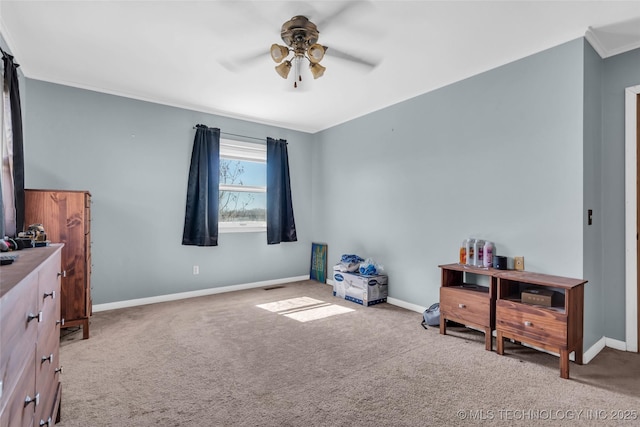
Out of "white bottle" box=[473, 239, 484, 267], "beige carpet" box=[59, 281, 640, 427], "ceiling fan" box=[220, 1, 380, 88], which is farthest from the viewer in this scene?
"white bottle" box=[473, 239, 484, 267]

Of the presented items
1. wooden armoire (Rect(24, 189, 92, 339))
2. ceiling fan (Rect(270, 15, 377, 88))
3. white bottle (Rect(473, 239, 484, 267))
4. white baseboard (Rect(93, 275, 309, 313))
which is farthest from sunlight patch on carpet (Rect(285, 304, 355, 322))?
ceiling fan (Rect(270, 15, 377, 88))

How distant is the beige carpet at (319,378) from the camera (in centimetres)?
181

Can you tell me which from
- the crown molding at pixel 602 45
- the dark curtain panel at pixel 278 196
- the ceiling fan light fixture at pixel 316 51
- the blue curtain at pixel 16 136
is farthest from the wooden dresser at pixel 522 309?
the blue curtain at pixel 16 136

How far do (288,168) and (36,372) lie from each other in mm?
4155

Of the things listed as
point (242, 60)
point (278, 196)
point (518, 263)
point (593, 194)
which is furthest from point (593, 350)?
point (278, 196)

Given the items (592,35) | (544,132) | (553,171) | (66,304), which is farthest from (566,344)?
(66,304)

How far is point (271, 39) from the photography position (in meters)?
2.61

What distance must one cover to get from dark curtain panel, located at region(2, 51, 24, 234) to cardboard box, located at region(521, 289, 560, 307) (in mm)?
3951

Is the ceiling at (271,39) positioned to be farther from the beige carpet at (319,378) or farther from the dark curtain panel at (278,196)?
the beige carpet at (319,378)

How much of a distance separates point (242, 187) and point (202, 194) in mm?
720

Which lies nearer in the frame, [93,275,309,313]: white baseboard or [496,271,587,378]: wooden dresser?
[496,271,587,378]: wooden dresser

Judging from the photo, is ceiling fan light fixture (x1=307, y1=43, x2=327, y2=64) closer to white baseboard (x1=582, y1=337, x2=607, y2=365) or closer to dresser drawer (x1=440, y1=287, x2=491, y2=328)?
dresser drawer (x1=440, y1=287, x2=491, y2=328)

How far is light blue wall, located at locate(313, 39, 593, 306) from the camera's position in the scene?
258cm

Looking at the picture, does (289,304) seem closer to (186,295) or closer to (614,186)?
(186,295)
